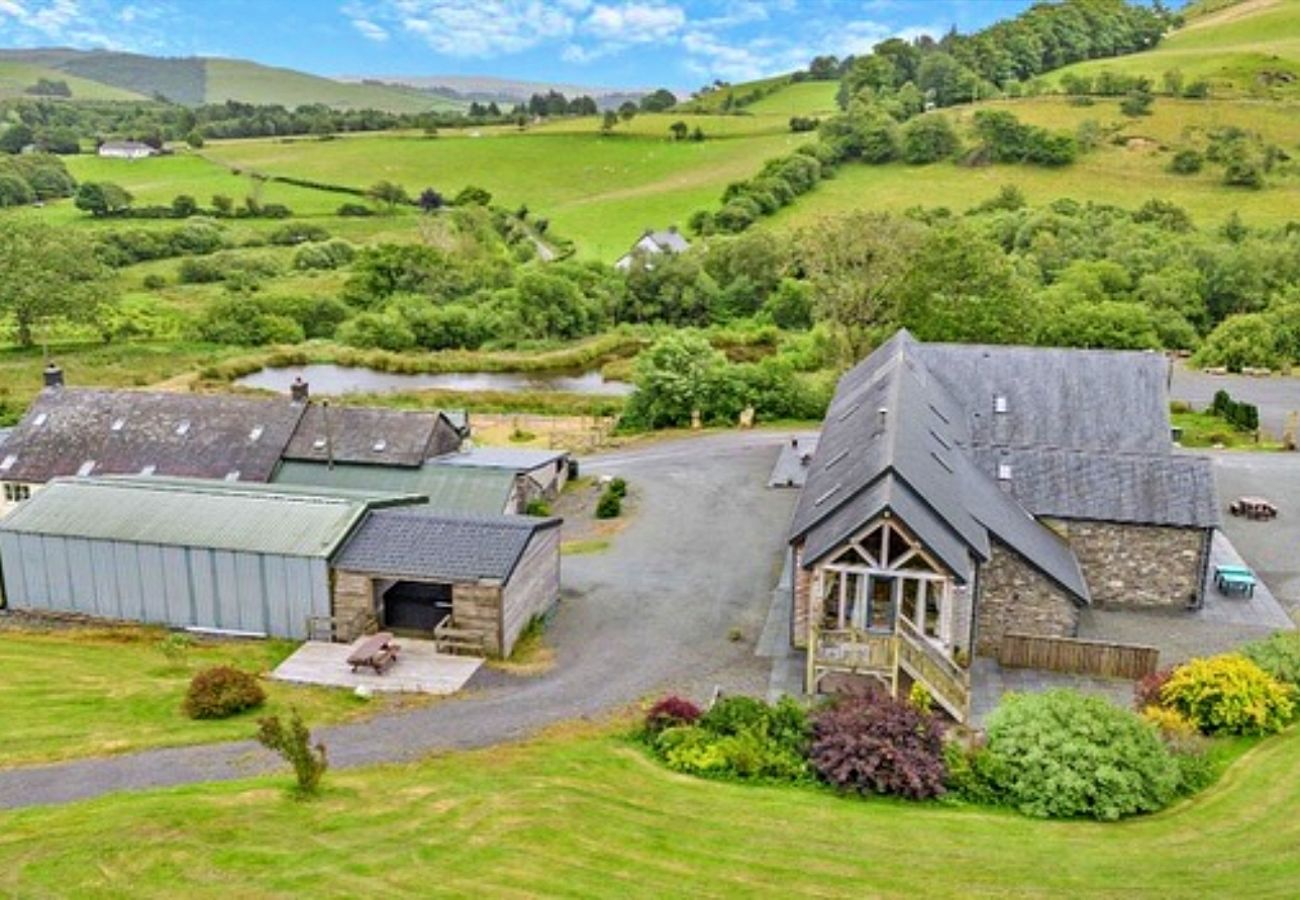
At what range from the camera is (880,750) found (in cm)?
1870

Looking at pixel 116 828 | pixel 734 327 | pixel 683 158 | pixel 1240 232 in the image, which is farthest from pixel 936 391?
pixel 683 158

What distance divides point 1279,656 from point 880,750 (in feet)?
32.0

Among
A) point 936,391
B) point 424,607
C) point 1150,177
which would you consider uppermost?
point 1150,177

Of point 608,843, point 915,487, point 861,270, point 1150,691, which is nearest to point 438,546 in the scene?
point 915,487

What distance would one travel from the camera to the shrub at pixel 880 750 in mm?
18453

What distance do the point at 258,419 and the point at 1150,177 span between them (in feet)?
274

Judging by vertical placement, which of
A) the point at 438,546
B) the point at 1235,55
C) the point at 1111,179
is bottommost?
the point at 438,546

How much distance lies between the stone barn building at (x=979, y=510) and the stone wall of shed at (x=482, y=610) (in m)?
6.85

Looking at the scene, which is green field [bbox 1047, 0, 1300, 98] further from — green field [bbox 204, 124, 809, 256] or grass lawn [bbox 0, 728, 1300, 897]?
grass lawn [bbox 0, 728, 1300, 897]

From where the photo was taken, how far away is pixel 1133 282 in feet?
234

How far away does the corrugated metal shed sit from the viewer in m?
34.1

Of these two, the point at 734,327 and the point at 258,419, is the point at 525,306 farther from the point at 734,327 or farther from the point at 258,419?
the point at 258,419

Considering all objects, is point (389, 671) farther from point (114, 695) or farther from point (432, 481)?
point (432, 481)

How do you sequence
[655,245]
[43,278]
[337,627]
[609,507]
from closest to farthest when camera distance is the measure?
[337,627] < [609,507] < [43,278] < [655,245]
